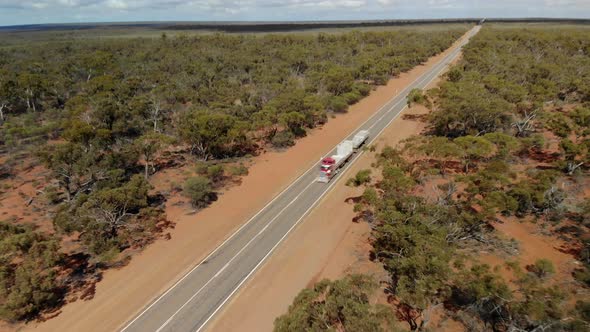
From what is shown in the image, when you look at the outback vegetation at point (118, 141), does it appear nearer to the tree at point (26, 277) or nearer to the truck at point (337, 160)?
the tree at point (26, 277)

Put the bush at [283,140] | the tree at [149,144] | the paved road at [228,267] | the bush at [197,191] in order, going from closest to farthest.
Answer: the paved road at [228,267], the bush at [197,191], the tree at [149,144], the bush at [283,140]

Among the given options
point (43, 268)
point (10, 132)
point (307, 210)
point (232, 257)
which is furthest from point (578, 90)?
point (10, 132)

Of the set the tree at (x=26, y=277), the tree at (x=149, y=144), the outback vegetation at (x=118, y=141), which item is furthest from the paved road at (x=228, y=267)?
the tree at (x=149, y=144)

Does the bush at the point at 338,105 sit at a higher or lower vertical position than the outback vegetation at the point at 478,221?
higher

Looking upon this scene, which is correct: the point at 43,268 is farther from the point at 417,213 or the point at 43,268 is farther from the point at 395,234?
the point at 417,213

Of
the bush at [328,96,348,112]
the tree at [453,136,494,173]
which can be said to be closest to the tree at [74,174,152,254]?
the tree at [453,136,494,173]
